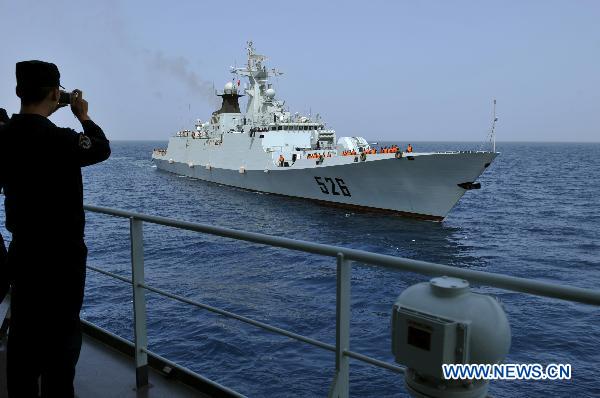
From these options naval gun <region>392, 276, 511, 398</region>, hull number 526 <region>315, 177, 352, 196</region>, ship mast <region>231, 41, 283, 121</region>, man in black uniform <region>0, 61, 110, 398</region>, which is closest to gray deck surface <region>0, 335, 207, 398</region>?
man in black uniform <region>0, 61, 110, 398</region>

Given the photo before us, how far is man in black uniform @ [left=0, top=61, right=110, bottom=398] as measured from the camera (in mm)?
2119

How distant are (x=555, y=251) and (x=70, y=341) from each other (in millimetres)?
21632

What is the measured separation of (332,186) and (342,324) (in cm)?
2746

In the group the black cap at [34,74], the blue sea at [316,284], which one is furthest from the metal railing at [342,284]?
the blue sea at [316,284]

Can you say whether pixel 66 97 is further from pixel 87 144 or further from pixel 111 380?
pixel 111 380

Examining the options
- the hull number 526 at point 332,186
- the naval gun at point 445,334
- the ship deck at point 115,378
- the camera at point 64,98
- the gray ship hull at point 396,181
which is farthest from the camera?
Result: the hull number 526 at point 332,186

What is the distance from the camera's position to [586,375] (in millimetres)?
9531

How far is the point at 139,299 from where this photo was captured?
2945 mm

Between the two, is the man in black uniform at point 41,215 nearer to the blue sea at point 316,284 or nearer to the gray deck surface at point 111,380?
the gray deck surface at point 111,380

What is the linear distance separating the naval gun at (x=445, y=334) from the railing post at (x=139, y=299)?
167 centimetres

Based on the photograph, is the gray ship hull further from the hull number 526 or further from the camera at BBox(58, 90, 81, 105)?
the camera at BBox(58, 90, 81, 105)

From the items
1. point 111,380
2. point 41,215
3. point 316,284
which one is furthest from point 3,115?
point 316,284

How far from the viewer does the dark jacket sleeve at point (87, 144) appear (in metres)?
2.14

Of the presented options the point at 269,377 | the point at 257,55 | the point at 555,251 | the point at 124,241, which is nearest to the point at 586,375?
the point at 269,377
